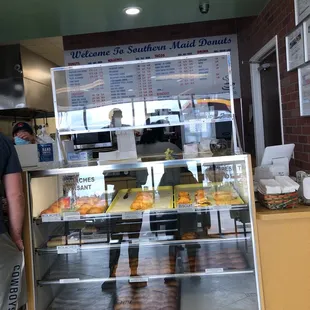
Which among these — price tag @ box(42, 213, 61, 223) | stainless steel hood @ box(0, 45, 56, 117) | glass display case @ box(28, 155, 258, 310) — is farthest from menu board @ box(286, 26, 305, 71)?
stainless steel hood @ box(0, 45, 56, 117)

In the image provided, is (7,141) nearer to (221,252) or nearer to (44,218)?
(44,218)

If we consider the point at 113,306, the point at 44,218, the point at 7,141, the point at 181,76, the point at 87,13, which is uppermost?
the point at 87,13

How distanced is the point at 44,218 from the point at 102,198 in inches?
15.9

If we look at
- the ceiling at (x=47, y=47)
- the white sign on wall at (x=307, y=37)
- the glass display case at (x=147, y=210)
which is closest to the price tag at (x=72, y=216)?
the glass display case at (x=147, y=210)

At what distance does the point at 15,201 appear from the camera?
6.31ft

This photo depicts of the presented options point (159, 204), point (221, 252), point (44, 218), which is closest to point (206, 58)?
point (159, 204)

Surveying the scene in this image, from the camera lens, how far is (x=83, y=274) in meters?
2.32

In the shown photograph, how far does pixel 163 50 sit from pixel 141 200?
9.63 ft

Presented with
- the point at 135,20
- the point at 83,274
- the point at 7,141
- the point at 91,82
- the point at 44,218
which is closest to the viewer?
the point at 7,141

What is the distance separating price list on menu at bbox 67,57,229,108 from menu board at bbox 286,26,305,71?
1.84 ft

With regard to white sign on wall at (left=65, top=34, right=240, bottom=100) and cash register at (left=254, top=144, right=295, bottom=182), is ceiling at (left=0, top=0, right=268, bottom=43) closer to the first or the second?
white sign on wall at (left=65, top=34, right=240, bottom=100)

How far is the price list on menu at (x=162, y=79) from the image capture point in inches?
98.6

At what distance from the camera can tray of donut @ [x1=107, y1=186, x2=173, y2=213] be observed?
2193 mm

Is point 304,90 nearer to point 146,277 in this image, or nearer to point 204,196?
point 204,196
